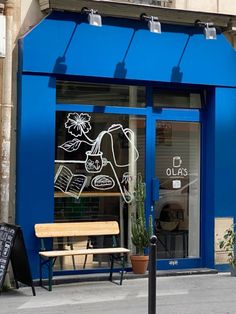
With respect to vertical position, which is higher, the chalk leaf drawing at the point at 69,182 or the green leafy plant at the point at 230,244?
the chalk leaf drawing at the point at 69,182

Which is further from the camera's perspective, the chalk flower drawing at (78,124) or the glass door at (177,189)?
the glass door at (177,189)

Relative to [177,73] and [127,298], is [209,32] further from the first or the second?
[127,298]

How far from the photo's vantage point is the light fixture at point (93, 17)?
28.4 feet

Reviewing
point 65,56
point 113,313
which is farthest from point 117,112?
point 113,313

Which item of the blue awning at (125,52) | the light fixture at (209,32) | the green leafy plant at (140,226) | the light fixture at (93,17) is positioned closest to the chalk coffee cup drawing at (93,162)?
the green leafy plant at (140,226)

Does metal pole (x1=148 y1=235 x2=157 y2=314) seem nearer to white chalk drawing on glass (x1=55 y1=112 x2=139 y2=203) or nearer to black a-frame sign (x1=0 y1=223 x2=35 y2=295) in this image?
black a-frame sign (x1=0 y1=223 x2=35 y2=295)

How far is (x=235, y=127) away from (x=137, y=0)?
96.5 inches

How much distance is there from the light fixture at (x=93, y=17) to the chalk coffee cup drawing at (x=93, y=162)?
185cm

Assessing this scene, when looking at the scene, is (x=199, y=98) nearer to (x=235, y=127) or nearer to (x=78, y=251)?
(x=235, y=127)

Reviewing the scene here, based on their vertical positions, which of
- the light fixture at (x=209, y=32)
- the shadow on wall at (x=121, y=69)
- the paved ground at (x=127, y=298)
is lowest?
the paved ground at (x=127, y=298)

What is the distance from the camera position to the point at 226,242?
969 cm

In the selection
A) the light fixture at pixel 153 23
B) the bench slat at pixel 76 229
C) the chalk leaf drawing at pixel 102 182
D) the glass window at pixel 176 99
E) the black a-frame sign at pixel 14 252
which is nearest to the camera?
the black a-frame sign at pixel 14 252

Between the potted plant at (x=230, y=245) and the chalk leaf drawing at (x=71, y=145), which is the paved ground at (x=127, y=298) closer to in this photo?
the potted plant at (x=230, y=245)

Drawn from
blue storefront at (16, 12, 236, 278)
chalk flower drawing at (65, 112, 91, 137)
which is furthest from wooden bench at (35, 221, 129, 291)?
chalk flower drawing at (65, 112, 91, 137)
